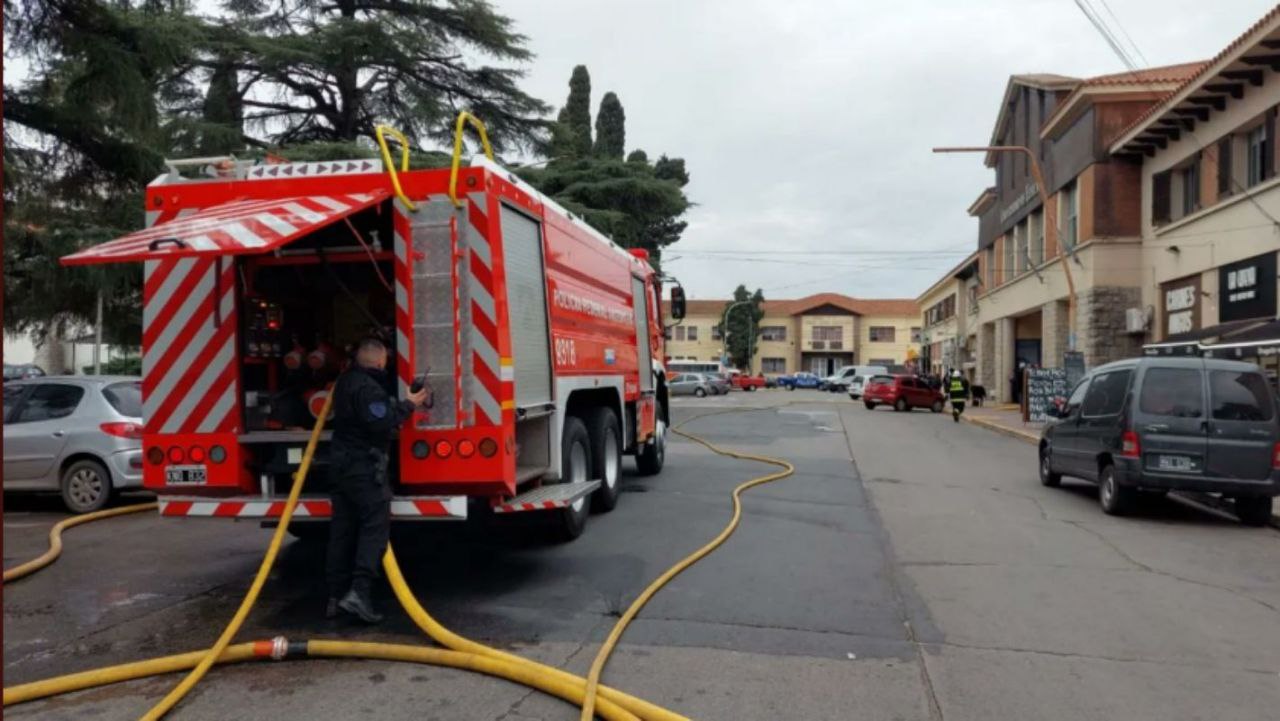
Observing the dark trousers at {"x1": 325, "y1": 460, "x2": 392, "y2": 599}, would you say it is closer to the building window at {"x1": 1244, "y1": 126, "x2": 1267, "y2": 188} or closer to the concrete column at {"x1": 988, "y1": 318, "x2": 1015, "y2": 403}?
the building window at {"x1": 1244, "y1": 126, "x2": 1267, "y2": 188}

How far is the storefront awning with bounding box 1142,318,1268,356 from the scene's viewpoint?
60.0ft

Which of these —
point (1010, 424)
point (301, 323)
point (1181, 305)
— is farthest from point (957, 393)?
point (301, 323)

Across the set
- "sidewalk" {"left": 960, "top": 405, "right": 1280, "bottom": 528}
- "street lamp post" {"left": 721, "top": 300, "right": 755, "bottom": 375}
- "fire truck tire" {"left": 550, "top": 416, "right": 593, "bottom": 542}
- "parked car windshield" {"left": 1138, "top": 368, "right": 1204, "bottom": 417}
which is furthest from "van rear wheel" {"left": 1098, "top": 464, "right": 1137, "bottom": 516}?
"street lamp post" {"left": 721, "top": 300, "right": 755, "bottom": 375}

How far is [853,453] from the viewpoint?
17.6m

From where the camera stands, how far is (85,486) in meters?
10.2

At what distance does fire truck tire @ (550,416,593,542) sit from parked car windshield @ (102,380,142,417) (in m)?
5.19

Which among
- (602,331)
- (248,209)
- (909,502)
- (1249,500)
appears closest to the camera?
(248,209)

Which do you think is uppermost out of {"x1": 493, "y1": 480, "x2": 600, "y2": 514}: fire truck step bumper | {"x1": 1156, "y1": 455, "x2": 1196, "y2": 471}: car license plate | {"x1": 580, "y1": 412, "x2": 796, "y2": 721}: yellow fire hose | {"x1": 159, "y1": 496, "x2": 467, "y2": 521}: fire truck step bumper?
{"x1": 159, "y1": 496, "x2": 467, "y2": 521}: fire truck step bumper

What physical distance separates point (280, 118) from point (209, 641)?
59.7ft

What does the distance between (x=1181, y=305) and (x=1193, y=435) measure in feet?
52.8

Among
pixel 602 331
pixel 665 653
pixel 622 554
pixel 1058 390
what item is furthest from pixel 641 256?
pixel 1058 390

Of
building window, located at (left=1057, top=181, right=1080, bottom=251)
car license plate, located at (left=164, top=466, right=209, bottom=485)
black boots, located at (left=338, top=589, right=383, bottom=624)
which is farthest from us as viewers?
building window, located at (left=1057, top=181, right=1080, bottom=251)

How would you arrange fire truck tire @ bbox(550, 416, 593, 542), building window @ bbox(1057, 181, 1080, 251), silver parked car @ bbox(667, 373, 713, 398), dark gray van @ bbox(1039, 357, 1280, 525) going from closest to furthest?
fire truck tire @ bbox(550, 416, 593, 542), dark gray van @ bbox(1039, 357, 1280, 525), building window @ bbox(1057, 181, 1080, 251), silver parked car @ bbox(667, 373, 713, 398)

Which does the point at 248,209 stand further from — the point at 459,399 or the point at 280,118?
the point at 280,118
